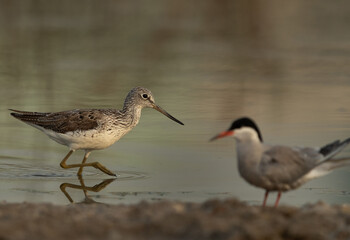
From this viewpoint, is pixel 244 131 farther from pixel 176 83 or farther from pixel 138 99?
pixel 176 83

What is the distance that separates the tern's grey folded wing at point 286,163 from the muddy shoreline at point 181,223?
42cm

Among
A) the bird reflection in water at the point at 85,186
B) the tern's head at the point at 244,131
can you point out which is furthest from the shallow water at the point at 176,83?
the tern's head at the point at 244,131

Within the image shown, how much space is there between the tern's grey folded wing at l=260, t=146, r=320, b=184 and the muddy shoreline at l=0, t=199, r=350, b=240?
422 millimetres

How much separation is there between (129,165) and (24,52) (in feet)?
35.3

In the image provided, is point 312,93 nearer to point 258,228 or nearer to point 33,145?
point 33,145

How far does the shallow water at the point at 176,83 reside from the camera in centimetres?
1002

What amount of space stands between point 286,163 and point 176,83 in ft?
29.6

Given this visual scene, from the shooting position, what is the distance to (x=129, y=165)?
35.1 ft

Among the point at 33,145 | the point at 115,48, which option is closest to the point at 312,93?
the point at 33,145

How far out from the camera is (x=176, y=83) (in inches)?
655

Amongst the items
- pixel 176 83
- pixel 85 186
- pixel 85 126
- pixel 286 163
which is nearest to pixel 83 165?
pixel 85 126

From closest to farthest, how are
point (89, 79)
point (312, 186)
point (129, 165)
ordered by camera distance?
1. point (312, 186)
2. point (129, 165)
3. point (89, 79)

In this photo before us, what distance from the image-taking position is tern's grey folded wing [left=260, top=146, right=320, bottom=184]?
25.0 feet

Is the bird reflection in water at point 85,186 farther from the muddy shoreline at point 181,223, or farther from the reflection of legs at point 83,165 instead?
the muddy shoreline at point 181,223
